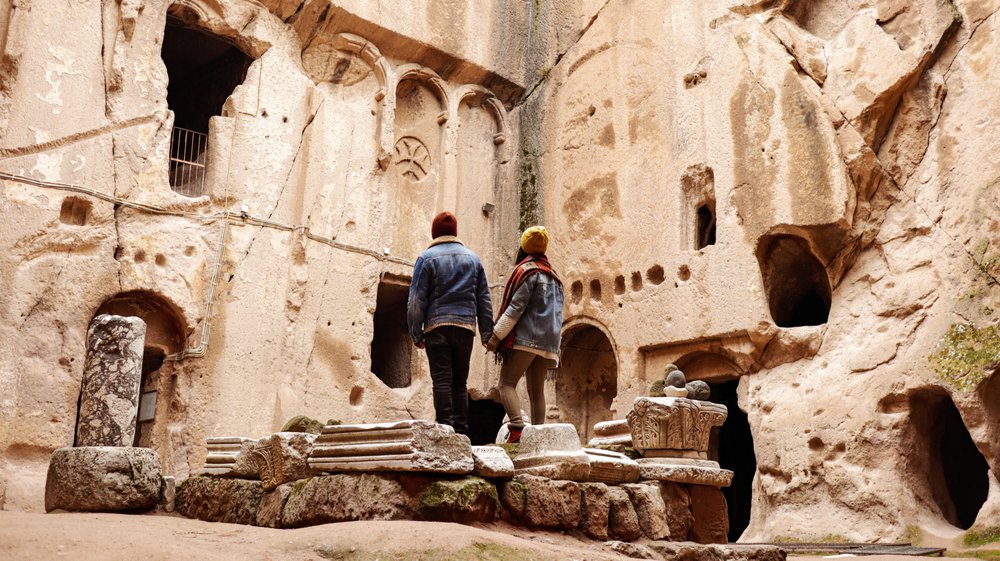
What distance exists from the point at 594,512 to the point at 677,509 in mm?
991

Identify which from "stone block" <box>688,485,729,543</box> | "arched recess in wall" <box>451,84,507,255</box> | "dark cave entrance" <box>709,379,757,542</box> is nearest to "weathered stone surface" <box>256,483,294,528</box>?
"stone block" <box>688,485,729,543</box>

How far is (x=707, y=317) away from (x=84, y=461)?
26.9ft

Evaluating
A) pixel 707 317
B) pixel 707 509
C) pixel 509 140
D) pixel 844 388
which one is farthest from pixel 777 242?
pixel 707 509

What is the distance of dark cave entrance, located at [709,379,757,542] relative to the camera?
14766 millimetres

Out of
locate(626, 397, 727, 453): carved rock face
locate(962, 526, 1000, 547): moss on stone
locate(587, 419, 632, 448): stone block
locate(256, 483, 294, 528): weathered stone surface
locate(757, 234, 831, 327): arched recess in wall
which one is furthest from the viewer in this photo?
locate(757, 234, 831, 327): arched recess in wall

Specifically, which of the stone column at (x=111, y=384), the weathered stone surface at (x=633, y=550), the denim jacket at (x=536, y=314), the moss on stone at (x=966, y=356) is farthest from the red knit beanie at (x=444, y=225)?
the moss on stone at (x=966, y=356)

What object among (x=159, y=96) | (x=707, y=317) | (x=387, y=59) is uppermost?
(x=387, y=59)

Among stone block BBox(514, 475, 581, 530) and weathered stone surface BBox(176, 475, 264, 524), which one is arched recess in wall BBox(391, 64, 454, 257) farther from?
stone block BBox(514, 475, 581, 530)

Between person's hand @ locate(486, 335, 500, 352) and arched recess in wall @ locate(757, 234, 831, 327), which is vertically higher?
arched recess in wall @ locate(757, 234, 831, 327)

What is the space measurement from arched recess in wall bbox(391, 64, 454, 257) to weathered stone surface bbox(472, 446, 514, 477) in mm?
9000

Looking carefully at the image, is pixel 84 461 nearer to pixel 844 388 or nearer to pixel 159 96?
pixel 159 96

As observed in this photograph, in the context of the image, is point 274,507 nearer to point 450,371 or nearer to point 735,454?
point 450,371

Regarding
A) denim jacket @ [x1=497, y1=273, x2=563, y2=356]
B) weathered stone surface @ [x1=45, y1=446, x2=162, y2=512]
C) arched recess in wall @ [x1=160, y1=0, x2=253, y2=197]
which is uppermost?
arched recess in wall @ [x1=160, y1=0, x2=253, y2=197]

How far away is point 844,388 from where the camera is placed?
11516 mm
